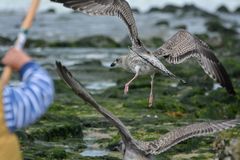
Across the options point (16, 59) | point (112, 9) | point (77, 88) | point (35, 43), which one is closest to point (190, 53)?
point (112, 9)

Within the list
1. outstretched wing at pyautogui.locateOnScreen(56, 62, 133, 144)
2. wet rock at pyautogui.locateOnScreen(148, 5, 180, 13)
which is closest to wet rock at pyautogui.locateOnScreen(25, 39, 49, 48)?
outstretched wing at pyautogui.locateOnScreen(56, 62, 133, 144)

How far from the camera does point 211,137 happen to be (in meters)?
10.2

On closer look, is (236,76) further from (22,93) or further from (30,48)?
(22,93)

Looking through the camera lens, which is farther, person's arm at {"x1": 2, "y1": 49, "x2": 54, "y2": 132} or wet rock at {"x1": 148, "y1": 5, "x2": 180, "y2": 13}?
wet rock at {"x1": 148, "y1": 5, "x2": 180, "y2": 13}

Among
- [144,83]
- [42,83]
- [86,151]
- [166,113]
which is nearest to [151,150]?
[86,151]

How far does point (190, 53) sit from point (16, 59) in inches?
272

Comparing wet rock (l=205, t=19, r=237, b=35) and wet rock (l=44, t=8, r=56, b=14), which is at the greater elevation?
wet rock (l=44, t=8, r=56, b=14)

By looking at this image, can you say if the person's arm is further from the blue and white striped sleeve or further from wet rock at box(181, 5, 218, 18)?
wet rock at box(181, 5, 218, 18)

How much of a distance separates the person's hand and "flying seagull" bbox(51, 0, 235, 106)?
569cm

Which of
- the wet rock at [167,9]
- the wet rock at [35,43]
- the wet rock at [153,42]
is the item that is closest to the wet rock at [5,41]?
the wet rock at [35,43]

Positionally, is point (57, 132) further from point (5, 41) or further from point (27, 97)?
point (5, 41)

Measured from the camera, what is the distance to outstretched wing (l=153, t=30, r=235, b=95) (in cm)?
1038

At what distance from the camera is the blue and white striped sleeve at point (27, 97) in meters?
3.82

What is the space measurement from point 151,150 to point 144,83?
7.62 m
